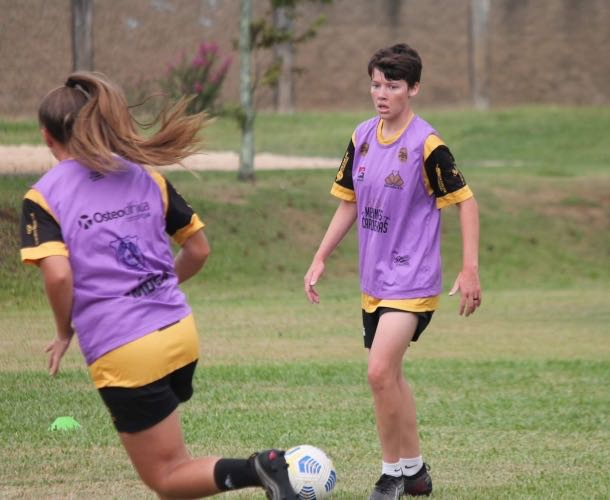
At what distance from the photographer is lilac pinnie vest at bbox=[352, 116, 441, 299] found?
560 centimetres

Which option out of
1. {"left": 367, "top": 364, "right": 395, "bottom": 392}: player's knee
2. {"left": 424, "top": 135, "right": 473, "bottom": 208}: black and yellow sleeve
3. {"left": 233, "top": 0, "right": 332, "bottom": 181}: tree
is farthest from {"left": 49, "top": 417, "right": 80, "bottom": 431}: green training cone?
{"left": 233, "top": 0, "right": 332, "bottom": 181}: tree

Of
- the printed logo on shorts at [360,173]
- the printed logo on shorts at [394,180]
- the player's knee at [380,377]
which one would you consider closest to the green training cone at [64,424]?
the player's knee at [380,377]

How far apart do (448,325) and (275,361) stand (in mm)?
3440

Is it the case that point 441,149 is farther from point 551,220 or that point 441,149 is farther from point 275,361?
point 551,220

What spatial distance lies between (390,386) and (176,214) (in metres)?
1.55

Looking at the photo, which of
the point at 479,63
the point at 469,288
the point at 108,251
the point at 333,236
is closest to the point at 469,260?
the point at 469,288

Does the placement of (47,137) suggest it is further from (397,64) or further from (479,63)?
(479,63)

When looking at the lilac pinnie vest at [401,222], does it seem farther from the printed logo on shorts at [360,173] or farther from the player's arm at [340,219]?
the player's arm at [340,219]

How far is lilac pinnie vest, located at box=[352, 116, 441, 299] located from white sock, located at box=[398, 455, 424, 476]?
29.9 inches

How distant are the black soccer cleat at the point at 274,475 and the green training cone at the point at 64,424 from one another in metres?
3.21

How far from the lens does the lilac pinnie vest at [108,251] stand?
4168 millimetres

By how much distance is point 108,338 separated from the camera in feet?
13.9

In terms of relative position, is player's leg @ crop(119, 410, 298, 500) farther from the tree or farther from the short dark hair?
the tree

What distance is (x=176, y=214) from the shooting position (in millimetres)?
4477
